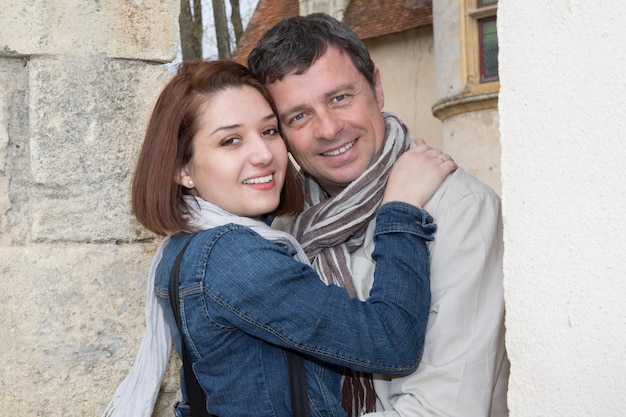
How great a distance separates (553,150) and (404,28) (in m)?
12.3

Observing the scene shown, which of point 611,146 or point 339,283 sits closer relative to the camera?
point 611,146

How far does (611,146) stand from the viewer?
115 cm

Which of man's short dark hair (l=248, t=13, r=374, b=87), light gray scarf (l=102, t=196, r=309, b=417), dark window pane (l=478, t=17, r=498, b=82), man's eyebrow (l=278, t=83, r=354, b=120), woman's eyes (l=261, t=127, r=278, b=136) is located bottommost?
light gray scarf (l=102, t=196, r=309, b=417)

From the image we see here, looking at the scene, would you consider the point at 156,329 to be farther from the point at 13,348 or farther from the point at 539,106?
the point at 539,106

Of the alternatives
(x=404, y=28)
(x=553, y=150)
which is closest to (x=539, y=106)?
(x=553, y=150)

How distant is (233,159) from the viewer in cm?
217

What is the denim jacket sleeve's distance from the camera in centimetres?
182

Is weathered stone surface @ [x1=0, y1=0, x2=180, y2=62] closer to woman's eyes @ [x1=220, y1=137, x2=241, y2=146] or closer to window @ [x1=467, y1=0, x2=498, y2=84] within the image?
woman's eyes @ [x1=220, y1=137, x2=241, y2=146]

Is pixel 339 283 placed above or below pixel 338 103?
below

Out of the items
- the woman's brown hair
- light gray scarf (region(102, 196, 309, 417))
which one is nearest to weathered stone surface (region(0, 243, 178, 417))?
light gray scarf (region(102, 196, 309, 417))

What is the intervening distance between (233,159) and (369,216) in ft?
1.36

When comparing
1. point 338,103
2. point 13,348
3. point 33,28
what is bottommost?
point 13,348

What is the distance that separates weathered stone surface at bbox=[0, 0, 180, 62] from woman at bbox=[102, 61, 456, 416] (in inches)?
12.9

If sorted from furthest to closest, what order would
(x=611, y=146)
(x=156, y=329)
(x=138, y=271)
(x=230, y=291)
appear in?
(x=138, y=271) < (x=156, y=329) < (x=230, y=291) < (x=611, y=146)
